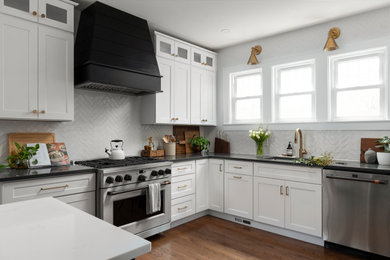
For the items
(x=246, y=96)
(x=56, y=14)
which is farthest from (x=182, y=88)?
(x=56, y=14)

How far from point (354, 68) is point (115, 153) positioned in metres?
3.32

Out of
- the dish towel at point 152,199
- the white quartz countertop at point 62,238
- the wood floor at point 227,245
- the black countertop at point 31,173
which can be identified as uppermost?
the white quartz countertop at point 62,238

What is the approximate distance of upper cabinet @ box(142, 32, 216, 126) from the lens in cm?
382

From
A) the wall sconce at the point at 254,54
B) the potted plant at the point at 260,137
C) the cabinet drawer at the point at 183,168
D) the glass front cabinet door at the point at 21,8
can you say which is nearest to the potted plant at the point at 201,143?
the cabinet drawer at the point at 183,168

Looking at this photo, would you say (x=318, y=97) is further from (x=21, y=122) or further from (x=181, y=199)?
(x=21, y=122)

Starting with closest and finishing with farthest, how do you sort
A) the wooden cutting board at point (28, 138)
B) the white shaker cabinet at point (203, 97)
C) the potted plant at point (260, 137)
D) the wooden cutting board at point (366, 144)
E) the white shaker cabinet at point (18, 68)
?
the white shaker cabinet at point (18, 68) < the wooden cutting board at point (28, 138) < the wooden cutting board at point (366, 144) < the potted plant at point (260, 137) < the white shaker cabinet at point (203, 97)

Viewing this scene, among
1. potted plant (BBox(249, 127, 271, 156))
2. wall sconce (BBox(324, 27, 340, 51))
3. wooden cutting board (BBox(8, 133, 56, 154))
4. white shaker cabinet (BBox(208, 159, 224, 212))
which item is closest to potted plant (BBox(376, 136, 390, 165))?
wall sconce (BBox(324, 27, 340, 51))

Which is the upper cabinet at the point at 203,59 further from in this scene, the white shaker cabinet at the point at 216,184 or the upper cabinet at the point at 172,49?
the white shaker cabinet at the point at 216,184

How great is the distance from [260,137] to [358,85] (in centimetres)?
148

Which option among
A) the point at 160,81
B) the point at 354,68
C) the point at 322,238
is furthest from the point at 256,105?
the point at 322,238

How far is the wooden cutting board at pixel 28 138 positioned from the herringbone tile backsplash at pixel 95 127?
0.05 m

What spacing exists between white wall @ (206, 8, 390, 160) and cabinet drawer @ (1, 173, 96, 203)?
2.67m

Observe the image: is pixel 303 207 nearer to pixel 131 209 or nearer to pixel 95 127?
pixel 131 209

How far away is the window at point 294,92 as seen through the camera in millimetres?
3887
